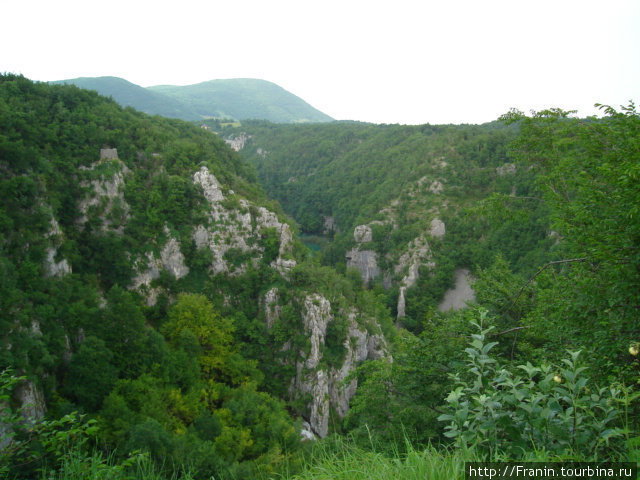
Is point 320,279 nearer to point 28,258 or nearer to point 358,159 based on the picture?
point 28,258

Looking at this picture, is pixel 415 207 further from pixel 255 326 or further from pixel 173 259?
pixel 173 259

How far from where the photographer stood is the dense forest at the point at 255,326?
348 cm

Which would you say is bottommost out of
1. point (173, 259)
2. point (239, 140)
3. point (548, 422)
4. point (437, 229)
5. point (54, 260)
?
point (437, 229)

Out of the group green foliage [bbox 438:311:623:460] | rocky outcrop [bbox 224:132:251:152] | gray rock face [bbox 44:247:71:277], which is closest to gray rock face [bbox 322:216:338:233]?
rocky outcrop [bbox 224:132:251:152]

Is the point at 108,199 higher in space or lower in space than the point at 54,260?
higher

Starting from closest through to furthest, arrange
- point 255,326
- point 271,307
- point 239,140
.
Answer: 1. point 255,326
2. point 271,307
3. point 239,140

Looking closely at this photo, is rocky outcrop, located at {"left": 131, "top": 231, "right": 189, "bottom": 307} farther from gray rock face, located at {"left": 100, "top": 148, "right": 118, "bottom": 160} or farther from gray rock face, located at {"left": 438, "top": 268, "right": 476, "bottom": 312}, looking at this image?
gray rock face, located at {"left": 438, "top": 268, "right": 476, "bottom": 312}

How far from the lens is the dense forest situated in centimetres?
348

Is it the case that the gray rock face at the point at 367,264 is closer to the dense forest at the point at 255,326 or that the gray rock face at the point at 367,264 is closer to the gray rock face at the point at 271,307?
the dense forest at the point at 255,326

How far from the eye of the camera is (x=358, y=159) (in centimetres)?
11081

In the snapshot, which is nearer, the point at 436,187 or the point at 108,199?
the point at 108,199

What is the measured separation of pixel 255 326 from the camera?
96.6ft

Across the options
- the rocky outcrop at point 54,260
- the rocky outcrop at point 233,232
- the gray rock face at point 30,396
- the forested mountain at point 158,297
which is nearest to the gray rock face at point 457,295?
the forested mountain at point 158,297

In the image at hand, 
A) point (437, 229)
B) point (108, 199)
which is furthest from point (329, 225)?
point (108, 199)
